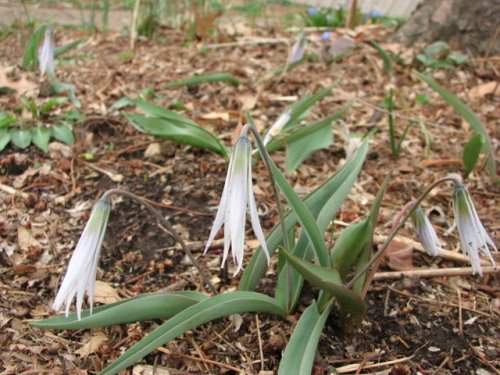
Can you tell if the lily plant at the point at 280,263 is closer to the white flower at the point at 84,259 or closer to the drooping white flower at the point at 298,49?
the white flower at the point at 84,259

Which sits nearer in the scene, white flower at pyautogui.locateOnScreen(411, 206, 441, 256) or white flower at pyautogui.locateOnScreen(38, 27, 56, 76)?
white flower at pyautogui.locateOnScreen(411, 206, 441, 256)

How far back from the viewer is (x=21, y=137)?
9.59ft

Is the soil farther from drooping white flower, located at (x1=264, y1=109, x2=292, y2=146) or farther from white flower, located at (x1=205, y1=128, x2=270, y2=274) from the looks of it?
white flower, located at (x1=205, y1=128, x2=270, y2=274)

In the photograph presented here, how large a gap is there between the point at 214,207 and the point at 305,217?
0.96 meters

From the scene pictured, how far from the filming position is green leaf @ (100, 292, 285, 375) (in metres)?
1.47

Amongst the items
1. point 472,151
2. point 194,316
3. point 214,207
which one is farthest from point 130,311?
point 472,151

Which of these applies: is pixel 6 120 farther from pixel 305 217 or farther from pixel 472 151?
pixel 472 151

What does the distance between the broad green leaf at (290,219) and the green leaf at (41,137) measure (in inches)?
58.1

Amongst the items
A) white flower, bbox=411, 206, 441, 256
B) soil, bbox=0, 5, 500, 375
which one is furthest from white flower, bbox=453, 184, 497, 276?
soil, bbox=0, 5, 500, 375

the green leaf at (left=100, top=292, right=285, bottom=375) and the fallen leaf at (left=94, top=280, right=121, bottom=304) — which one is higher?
the green leaf at (left=100, top=292, right=285, bottom=375)

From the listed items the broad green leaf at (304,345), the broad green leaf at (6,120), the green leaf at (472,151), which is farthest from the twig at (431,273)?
the broad green leaf at (6,120)

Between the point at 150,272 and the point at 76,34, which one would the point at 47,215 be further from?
the point at 76,34

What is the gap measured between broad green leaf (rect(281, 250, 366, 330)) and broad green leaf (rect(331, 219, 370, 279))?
0.20 metres

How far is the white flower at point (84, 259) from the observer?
1.44 m
